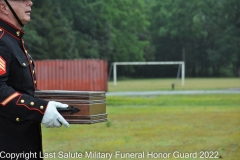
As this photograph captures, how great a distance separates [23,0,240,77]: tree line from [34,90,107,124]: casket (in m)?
43.4

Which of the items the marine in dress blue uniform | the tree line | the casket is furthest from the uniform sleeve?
the tree line

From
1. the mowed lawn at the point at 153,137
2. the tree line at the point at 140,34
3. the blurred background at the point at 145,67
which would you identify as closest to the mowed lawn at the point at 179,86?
the blurred background at the point at 145,67

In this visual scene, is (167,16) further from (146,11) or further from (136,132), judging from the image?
(136,132)

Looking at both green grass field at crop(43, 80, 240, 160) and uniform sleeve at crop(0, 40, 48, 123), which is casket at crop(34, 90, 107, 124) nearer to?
uniform sleeve at crop(0, 40, 48, 123)

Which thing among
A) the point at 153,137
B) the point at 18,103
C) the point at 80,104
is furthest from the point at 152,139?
the point at 18,103

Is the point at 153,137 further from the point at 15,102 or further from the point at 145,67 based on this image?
the point at 145,67

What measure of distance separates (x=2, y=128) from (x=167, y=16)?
75310 millimetres

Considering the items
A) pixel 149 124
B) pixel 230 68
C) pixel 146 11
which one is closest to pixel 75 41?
pixel 230 68

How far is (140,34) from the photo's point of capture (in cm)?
8912

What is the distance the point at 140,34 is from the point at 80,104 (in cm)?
8572

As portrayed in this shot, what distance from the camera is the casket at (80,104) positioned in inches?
142

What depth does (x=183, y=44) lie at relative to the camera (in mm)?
80125

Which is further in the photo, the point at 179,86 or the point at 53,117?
the point at 179,86

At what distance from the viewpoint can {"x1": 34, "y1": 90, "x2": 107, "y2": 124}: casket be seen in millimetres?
3611
